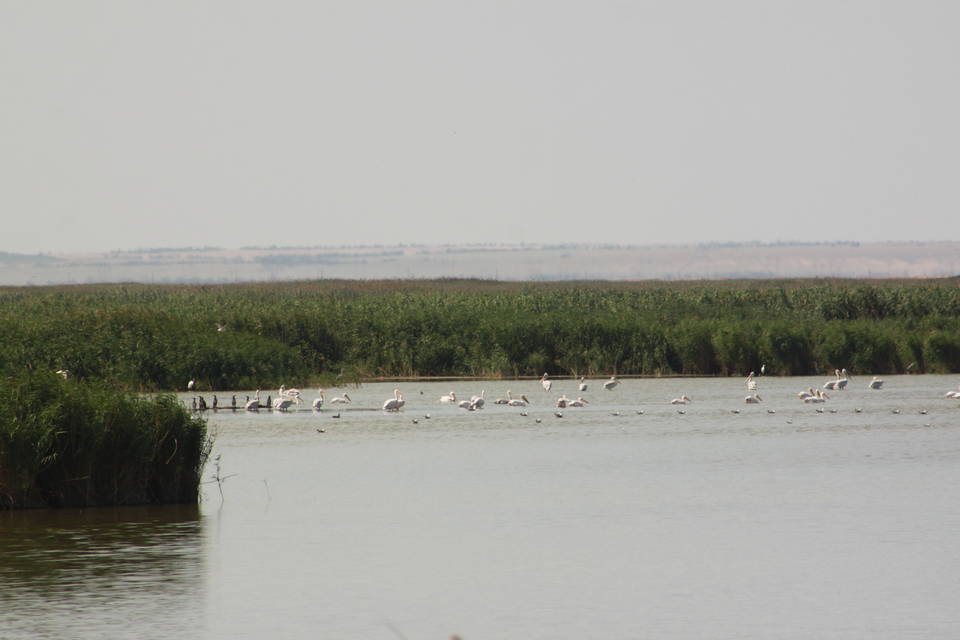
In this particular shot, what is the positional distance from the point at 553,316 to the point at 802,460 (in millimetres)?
27714

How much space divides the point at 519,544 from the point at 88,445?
22.1ft

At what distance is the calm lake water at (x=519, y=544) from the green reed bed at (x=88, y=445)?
0.46 m

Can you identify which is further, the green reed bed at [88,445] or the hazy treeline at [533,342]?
the hazy treeline at [533,342]

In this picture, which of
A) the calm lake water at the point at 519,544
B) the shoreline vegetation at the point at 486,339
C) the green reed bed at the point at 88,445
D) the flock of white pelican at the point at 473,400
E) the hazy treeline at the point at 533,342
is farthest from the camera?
the hazy treeline at the point at 533,342

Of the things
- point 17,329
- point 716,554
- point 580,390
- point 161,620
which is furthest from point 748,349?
point 161,620

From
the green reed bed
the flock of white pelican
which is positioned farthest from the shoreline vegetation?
the green reed bed

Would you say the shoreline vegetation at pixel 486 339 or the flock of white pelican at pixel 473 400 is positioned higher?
the shoreline vegetation at pixel 486 339

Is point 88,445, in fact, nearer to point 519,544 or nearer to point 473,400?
point 519,544

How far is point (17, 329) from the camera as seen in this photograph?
5147 centimetres

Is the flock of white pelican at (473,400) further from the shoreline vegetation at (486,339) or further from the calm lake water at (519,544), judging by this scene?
the calm lake water at (519,544)

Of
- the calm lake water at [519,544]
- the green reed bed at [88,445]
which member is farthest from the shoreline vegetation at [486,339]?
the green reed bed at [88,445]

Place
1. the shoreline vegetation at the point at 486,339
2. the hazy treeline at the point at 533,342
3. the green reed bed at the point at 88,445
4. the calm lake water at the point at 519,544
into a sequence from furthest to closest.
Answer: the hazy treeline at the point at 533,342
the shoreline vegetation at the point at 486,339
the green reed bed at the point at 88,445
the calm lake water at the point at 519,544

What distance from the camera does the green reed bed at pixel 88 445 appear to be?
2342 centimetres

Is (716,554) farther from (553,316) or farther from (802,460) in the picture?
(553,316)
